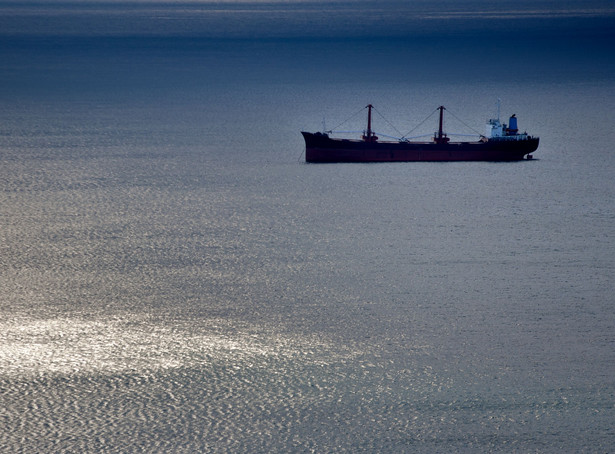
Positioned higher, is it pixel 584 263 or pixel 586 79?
pixel 586 79

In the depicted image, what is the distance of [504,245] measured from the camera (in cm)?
4016

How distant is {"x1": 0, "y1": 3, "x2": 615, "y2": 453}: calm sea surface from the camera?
79.9ft

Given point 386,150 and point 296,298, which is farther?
point 386,150

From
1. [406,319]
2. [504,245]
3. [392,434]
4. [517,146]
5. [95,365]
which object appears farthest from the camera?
[517,146]

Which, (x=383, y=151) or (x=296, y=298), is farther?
(x=383, y=151)

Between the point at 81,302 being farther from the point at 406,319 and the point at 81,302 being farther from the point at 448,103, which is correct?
the point at 448,103

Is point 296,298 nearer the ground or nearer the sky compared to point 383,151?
nearer the ground

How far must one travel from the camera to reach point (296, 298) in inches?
1330

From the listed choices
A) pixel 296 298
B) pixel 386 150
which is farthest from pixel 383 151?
pixel 296 298

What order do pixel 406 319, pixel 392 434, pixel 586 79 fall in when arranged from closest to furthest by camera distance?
pixel 392 434
pixel 406 319
pixel 586 79

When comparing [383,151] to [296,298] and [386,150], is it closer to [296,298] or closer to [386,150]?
[386,150]

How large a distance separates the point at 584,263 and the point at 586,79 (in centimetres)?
10245

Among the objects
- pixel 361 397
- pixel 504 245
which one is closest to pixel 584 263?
pixel 504 245

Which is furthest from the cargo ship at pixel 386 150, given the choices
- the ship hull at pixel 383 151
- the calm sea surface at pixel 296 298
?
the calm sea surface at pixel 296 298
